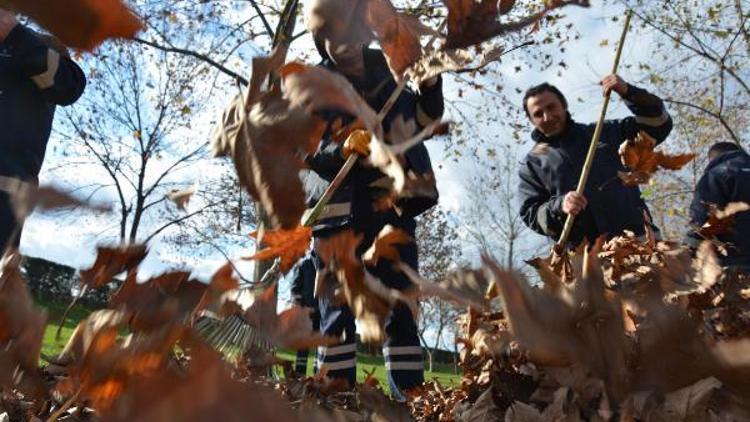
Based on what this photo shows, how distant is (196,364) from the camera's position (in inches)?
18.1

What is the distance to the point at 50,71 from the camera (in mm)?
1805

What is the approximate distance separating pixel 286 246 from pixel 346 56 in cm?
24

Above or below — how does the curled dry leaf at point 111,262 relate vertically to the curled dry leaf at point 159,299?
above

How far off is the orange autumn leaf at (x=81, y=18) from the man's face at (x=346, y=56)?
11.2 inches

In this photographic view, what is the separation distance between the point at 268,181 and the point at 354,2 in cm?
22

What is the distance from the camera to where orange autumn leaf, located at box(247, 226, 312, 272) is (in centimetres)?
84

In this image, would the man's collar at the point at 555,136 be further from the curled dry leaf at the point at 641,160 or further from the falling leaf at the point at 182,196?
the falling leaf at the point at 182,196

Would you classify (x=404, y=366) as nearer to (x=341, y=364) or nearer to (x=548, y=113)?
(x=341, y=364)

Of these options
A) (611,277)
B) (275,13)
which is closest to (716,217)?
(611,277)

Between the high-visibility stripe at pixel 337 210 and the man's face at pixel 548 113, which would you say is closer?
the high-visibility stripe at pixel 337 210

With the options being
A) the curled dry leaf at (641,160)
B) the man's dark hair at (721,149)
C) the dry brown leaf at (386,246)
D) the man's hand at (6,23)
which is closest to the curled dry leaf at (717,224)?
the curled dry leaf at (641,160)

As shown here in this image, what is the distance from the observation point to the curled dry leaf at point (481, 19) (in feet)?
2.32

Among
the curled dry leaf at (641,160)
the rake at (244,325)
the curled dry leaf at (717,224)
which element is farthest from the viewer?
the curled dry leaf at (717,224)

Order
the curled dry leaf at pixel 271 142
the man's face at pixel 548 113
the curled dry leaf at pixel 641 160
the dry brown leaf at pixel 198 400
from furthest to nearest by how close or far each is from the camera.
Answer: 1. the man's face at pixel 548 113
2. the curled dry leaf at pixel 641 160
3. the curled dry leaf at pixel 271 142
4. the dry brown leaf at pixel 198 400
